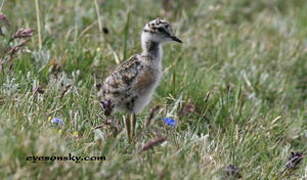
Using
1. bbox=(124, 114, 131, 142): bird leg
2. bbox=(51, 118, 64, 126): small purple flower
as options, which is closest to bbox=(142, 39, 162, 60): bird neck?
bbox=(124, 114, 131, 142): bird leg

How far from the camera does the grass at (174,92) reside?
4.13m

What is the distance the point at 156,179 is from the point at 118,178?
0.24 meters

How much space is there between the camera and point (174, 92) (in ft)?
19.8

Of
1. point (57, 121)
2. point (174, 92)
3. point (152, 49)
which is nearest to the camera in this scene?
point (57, 121)

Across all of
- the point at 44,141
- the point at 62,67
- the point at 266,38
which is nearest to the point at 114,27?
the point at 62,67

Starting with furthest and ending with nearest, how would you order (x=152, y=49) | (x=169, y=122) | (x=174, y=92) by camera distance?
(x=174, y=92) < (x=169, y=122) < (x=152, y=49)

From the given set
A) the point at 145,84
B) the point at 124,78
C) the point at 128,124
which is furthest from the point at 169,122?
the point at 124,78

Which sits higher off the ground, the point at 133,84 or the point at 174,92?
the point at 133,84

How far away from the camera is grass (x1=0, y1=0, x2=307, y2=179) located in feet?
13.5

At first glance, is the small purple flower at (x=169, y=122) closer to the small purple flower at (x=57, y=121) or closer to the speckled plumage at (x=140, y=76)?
the speckled plumage at (x=140, y=76)

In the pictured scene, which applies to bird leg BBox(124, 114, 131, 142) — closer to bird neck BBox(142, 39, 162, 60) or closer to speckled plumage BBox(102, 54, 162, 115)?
speckled plumage BBox(102, 54, 162, 115)

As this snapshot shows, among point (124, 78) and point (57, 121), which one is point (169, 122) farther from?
point (57, 121)

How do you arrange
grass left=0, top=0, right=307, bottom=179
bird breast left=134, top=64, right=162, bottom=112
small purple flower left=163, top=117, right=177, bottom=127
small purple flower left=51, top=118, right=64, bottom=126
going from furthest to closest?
small purple flower left=163, top=117, right=177, bottom=127, bird breast left=134, top=64, right=162, bottom=112, small purple flower left=51, top=118, right=64, bottom=126, grass left=0, top=0, right=307, bottom=179

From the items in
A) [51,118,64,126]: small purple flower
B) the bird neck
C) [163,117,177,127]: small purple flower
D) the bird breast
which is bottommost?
[163,117,177,127]: small purple flower
